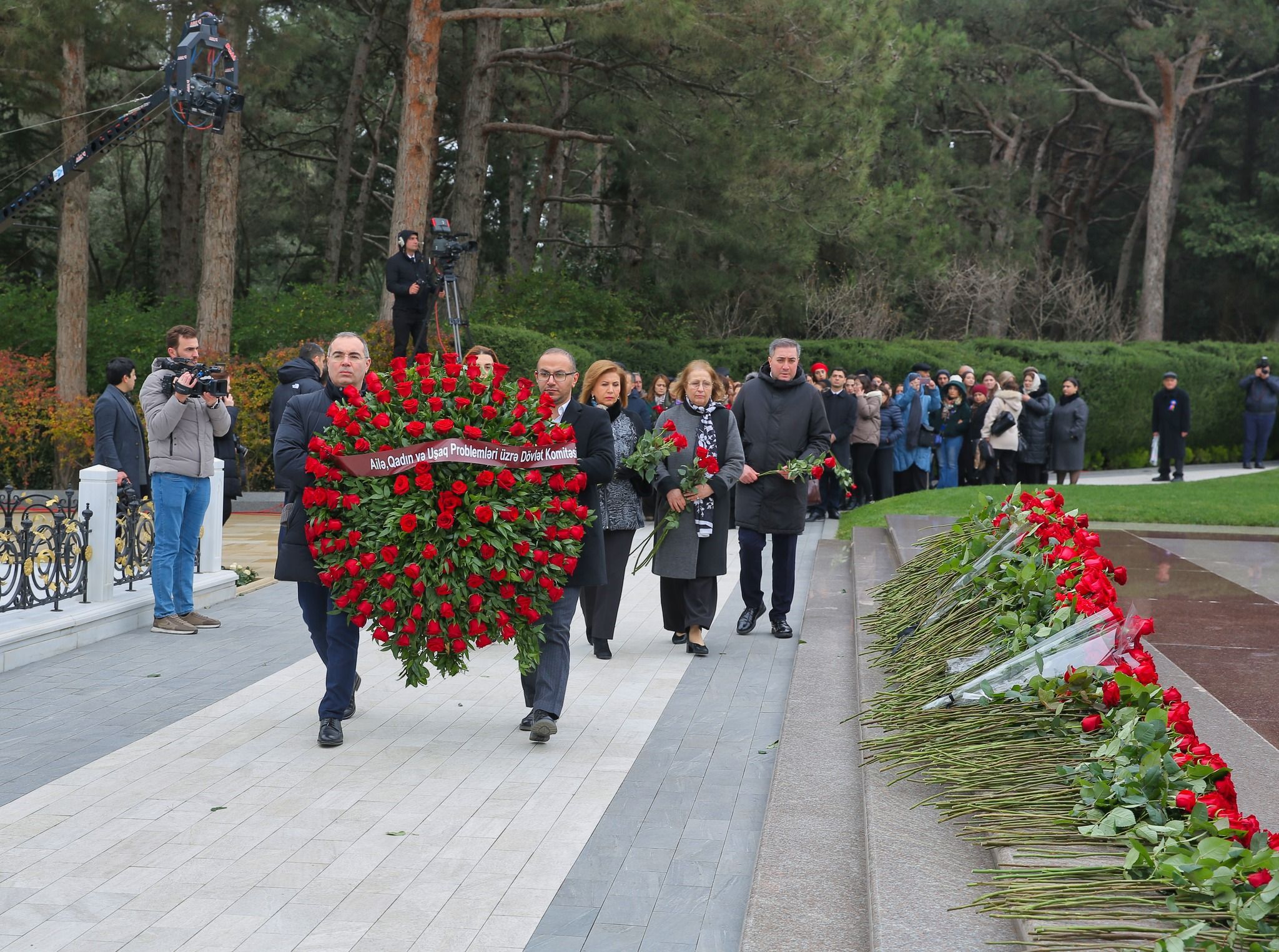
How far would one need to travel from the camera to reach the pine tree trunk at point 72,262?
20.8m

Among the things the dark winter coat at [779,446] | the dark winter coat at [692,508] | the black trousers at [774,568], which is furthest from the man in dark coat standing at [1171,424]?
the dark winter coat at [692,508]

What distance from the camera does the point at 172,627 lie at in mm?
8898

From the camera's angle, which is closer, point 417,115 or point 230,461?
point 230,461

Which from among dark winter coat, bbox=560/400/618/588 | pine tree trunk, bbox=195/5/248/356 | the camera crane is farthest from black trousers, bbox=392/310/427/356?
dark winter coat, bbox=560/400/618/588

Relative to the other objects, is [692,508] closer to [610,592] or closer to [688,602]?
[688,602]

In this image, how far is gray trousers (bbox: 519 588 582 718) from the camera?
20.1ft

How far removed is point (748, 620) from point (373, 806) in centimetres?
419

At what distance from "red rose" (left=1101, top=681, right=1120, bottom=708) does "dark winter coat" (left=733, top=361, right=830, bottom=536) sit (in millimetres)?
4483

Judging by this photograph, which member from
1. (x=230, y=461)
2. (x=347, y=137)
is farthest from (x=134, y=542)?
(x=347, y=137)

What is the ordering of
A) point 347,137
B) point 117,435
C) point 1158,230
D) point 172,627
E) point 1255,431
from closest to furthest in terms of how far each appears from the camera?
point 172,627 → point 117,435 → point 1255,431 → point 347,137 → point 1158,230

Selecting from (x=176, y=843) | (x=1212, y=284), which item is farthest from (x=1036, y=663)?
(x=1212, y=284)

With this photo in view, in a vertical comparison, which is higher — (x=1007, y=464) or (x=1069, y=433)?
(x=1069, y=433)

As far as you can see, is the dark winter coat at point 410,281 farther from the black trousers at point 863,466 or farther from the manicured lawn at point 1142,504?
the manicured lawn at point 1142,504

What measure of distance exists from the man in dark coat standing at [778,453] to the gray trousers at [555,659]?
258 centimetres
